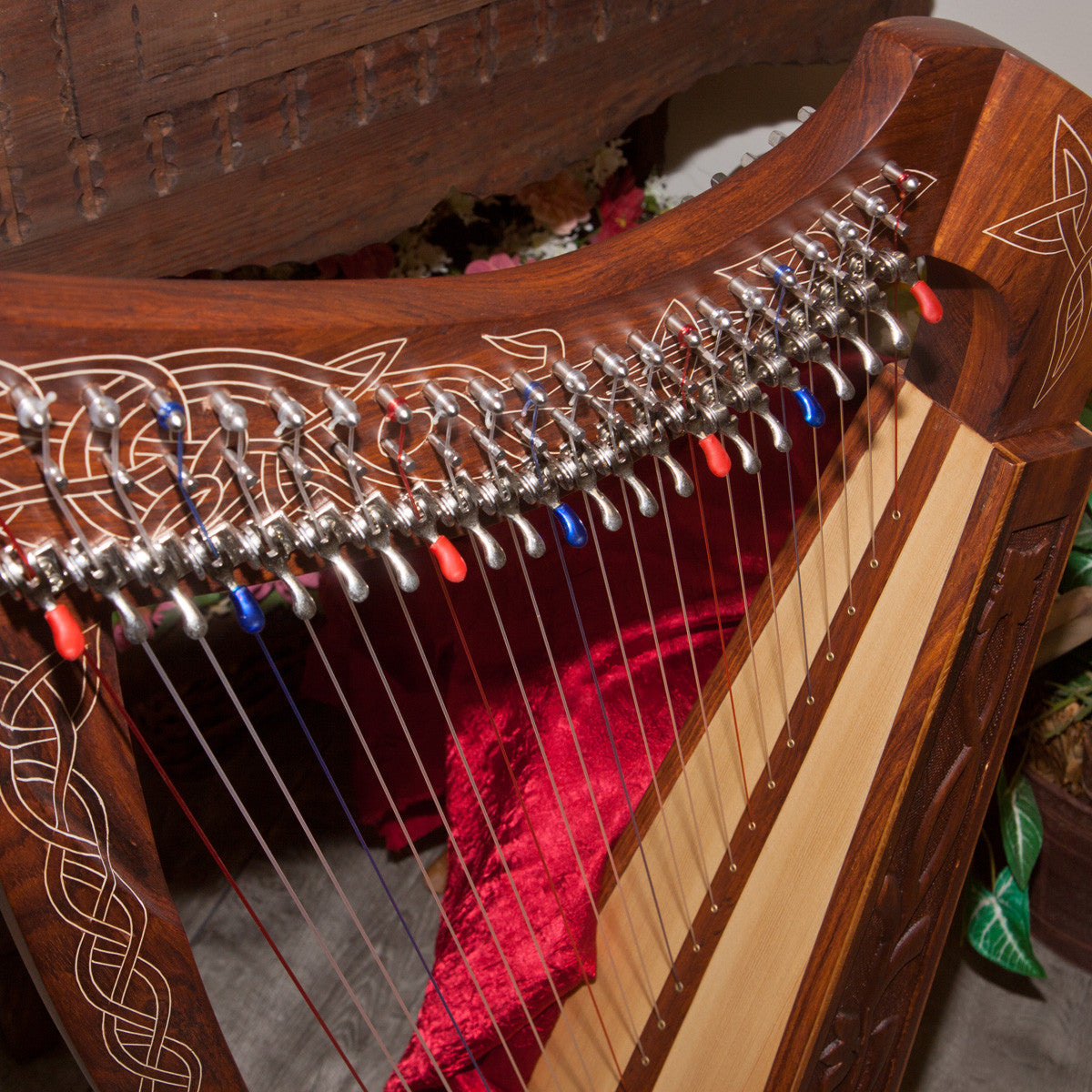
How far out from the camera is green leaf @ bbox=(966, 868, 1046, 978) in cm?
170

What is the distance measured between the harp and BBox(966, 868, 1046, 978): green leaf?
50 cm

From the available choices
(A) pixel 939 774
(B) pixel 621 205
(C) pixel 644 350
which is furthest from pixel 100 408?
(B) pixel 621 205

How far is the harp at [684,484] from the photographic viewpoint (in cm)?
62

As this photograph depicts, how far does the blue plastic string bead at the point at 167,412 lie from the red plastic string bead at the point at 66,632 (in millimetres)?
108

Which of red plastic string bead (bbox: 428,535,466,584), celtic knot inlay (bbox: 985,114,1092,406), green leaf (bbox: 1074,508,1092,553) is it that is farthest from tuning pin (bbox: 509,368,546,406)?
green leaf (bbox: 1074,508,1092,553)

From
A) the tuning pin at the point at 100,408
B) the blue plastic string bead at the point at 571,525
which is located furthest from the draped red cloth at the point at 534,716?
the tuning pin at the point at 100,408

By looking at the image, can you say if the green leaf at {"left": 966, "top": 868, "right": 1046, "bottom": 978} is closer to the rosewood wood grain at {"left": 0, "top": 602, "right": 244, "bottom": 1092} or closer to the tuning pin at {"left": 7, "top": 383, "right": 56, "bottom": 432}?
the rosewood wood grain at {"left": 0, "top": 602, "right": 244, "bottom": 1092}

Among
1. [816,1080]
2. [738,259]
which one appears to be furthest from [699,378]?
[816,1080]

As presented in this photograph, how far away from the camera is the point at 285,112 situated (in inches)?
42.8

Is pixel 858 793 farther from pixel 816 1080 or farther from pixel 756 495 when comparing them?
pixel 756 495

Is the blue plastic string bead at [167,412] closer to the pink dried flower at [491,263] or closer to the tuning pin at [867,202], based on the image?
the tuning pin at [867,202]

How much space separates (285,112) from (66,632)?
664 millimetres

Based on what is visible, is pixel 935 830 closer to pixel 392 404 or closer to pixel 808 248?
pixel 808 248

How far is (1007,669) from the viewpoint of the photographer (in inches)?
46.8
